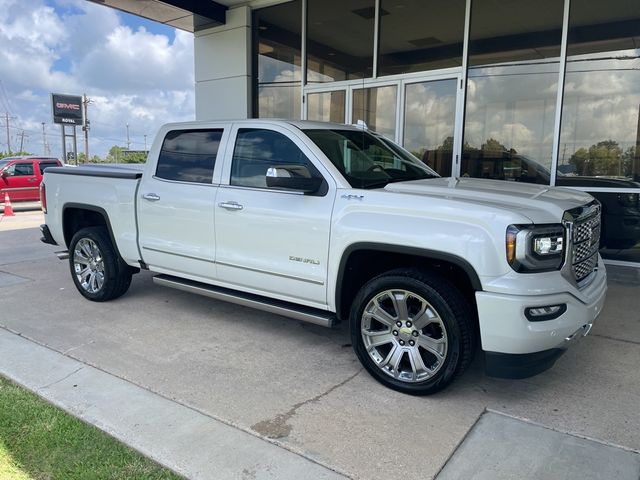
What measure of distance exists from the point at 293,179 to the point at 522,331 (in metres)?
1.91

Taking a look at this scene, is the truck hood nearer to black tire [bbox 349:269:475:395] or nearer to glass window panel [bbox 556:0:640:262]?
black tire [bbox 349:269:475:395]

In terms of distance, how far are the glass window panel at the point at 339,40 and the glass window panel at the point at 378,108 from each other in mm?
353

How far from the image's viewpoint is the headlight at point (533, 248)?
123 inches

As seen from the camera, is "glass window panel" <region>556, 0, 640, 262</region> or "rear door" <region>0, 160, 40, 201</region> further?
"rear door" <region>0, 160, 40, 201</region>

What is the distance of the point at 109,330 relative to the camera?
502cm

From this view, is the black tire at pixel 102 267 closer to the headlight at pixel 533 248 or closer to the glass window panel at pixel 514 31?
the headlight at pixel 533 248

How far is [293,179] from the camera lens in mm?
3883

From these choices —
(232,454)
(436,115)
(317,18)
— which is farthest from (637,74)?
(232,454)

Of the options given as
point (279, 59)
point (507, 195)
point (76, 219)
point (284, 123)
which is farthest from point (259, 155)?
point (279, 59)

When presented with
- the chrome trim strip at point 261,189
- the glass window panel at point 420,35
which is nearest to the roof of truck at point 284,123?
the chrome trim strip at point 261,189

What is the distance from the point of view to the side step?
13.4 ft

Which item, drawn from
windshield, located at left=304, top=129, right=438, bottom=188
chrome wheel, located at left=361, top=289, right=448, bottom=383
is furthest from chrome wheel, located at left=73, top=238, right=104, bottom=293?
chrome wheel, located at left=361, top=289, right=448, bottom=383

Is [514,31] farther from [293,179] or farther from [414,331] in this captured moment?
[414,331]

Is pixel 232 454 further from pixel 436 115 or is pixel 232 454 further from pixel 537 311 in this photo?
pixel 436 115
